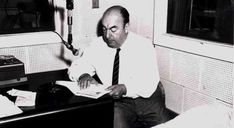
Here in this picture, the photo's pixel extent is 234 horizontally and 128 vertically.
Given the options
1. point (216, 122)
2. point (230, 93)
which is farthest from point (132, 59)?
point (216, 122)

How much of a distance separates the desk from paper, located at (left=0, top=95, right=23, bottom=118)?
34 mm

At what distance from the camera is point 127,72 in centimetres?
235

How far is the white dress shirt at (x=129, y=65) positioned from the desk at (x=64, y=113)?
320mm

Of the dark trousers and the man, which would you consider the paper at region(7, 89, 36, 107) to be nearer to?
the man

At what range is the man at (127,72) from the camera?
2.21 m

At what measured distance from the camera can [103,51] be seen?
2449mm

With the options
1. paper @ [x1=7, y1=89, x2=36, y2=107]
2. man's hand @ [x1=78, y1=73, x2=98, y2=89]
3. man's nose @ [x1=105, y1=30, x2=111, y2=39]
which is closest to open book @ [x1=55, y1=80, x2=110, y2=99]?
man's hand @ [x1=78, y1=73, x2=98, y2=89]

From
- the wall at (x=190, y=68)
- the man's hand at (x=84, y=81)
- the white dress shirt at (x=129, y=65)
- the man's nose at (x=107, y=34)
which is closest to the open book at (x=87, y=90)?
the man's hand at (x=84, y=81)

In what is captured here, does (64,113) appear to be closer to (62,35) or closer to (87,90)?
(87,90)

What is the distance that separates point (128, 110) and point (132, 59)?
0.44m

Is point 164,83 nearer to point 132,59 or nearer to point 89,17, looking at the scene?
point 132,59

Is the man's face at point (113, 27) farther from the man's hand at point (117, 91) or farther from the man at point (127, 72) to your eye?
the man's hand at point (117, 91)

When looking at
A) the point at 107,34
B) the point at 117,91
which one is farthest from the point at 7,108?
the point at 107,34

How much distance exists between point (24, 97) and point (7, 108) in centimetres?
19
